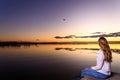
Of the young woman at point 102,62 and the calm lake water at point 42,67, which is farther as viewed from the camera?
the calm lake water at point 42,67

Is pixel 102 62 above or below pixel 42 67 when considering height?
above

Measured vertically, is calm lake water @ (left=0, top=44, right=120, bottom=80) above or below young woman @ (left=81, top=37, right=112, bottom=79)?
below

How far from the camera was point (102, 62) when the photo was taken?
165 inches

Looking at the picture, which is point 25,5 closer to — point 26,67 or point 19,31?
point 19,31

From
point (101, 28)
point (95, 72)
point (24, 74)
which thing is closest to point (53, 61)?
point (24, 74)

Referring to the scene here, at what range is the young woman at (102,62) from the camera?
4156mm

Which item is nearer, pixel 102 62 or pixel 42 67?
pixel 102 62

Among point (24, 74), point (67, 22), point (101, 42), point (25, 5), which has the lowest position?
point (24, 74)

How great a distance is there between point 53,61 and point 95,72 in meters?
6.63

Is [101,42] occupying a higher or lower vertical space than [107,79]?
higher

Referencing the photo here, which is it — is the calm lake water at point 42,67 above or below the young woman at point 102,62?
below

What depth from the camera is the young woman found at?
164 inches

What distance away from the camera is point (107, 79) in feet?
14.1

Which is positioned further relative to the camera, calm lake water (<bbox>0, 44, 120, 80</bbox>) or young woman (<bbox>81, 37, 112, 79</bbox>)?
calm lake water (<bbox>0, 44, 120, 80</bbox>)
